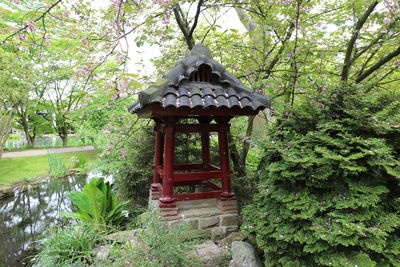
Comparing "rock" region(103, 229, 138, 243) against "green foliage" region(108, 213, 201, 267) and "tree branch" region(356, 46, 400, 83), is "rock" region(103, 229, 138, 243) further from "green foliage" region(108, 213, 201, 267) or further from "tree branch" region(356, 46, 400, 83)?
"tree branch" region(356, 46, 400, 83)

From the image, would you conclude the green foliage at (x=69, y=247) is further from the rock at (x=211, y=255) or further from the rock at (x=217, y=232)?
the rock at (x=217, y=232)

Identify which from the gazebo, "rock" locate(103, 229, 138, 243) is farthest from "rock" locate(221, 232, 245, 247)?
"rock" locate(103, 229, 138, 243)

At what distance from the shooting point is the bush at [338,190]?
1.57 metres

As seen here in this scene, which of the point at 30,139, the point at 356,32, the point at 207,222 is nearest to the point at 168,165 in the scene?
the point at 207,222

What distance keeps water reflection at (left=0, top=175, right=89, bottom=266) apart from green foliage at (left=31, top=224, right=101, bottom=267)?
1.64m

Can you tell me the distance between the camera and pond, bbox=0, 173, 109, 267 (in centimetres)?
447

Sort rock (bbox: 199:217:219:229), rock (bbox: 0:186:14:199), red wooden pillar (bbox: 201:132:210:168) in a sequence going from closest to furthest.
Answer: rock (bbox: 199:217:219:229), red wooden pillar (bbox: 201:132:210:168), rock (bbox: 0:186:14:199)

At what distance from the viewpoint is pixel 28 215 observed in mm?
6230

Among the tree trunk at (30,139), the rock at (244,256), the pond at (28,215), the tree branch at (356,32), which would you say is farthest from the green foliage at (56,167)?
the tree branch at (356,32)

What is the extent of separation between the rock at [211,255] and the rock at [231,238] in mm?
103

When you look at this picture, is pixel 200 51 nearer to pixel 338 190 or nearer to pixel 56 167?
pixel 338 190

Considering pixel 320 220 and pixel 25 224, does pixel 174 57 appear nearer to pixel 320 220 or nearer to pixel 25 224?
pixel 320 220

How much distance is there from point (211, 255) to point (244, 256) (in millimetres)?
429

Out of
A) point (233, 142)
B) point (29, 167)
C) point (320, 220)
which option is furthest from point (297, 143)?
point (29, 167)
